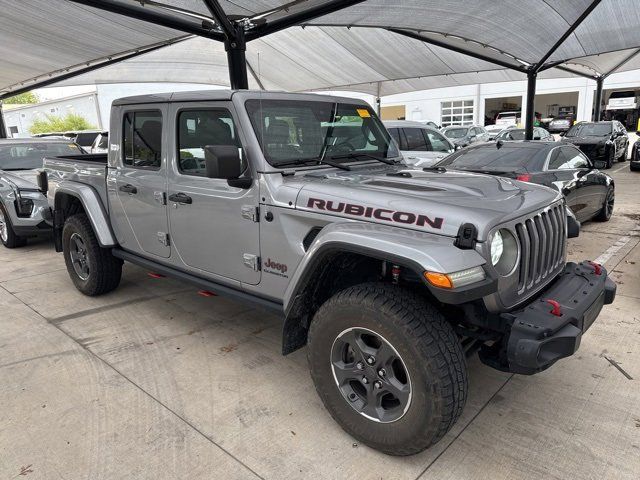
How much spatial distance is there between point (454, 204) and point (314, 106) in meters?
1.51

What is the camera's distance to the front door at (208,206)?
3053mm

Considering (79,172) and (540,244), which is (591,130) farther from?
(79,172)

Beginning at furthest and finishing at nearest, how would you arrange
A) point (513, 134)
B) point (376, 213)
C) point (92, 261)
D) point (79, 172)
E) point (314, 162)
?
point (513, 134) → point (79, 172) → point (92, 261) → point (314, 162) → point (376, 213)

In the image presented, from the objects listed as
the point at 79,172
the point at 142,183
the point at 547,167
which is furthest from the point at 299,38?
the point at 142,183

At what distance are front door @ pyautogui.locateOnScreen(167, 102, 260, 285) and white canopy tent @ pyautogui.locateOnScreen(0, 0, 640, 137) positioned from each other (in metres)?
4.41

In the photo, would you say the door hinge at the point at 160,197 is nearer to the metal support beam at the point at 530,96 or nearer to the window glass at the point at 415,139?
the window glass at the point at 415,139

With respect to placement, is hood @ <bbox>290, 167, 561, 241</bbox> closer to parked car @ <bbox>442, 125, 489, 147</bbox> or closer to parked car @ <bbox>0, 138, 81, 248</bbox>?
parked car @ <bbox>0, 138, 81, 248</bbox>

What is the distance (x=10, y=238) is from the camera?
23.2ft

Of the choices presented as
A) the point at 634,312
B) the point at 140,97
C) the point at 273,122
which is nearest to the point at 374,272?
the point at 273,122

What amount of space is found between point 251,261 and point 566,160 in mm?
6061

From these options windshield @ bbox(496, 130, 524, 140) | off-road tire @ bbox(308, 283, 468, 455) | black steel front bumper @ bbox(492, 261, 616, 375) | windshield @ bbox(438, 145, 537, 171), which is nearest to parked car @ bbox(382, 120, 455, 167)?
windshield @ bbox(438, 145, 537, 171)

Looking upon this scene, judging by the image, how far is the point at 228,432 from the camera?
8.91 ft

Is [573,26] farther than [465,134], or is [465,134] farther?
[465,134]

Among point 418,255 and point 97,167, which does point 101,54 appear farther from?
point 418,255
